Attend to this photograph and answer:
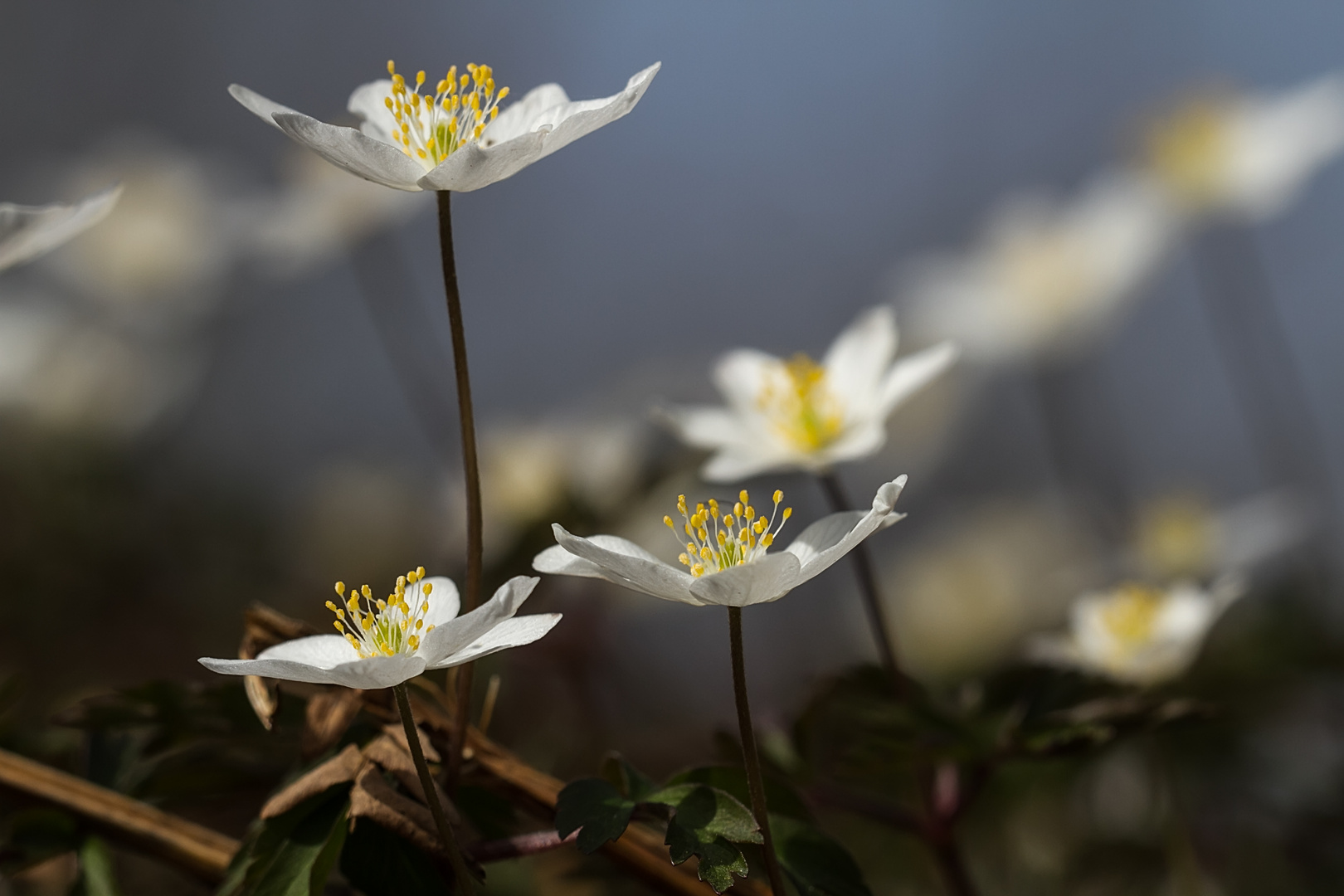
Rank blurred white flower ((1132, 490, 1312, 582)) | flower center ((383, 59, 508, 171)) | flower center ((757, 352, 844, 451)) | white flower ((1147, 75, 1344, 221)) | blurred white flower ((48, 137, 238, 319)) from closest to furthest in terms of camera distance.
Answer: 1. flower center ((383, 59, 508, 171))
2. flower center ((757, 352, 844, 451))
3. blurred white flower ((1132, 490, 1312, 582))
4. white flower ((1147, 75, 1344, 221))
5. blurred white flower ((48, 137, 238, 319))

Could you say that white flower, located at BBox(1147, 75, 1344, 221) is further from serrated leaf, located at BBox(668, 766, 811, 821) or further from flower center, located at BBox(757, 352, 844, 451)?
serrated leaf, located at BBox(668, 766, 811, 821)

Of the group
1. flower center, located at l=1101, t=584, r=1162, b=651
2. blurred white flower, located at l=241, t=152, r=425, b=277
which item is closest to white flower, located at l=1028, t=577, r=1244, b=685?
flower center, located at l=1101, t=584, r=1162, b=651

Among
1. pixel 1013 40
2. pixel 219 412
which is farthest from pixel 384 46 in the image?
pixel 1013 40

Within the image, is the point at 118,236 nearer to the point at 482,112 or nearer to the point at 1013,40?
the point at 482,112

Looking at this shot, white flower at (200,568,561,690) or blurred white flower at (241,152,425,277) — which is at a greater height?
blurred white flower at (241,152,425,277)

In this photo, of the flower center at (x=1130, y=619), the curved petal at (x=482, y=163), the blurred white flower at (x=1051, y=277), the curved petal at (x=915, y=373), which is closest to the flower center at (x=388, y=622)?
the curved petal at (x=482, y=163)

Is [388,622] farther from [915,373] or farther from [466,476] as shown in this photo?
[915,373]
